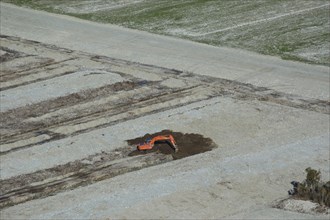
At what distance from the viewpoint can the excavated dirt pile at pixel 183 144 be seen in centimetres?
2366

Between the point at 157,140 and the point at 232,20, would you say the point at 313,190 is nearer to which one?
the point at 157,140

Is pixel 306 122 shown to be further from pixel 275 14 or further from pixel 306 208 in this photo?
pixel 275 14

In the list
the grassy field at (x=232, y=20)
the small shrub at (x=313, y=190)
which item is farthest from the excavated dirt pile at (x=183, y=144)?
the grassy field at (x=232, y=20)

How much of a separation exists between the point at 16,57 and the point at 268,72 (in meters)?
10.4

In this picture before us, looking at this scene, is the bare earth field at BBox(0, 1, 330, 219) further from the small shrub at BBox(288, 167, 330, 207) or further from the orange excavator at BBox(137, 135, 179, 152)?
the small shrub at BBox(288, 167, 330, 207)

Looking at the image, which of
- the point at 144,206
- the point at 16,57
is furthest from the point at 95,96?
the point at 144,206

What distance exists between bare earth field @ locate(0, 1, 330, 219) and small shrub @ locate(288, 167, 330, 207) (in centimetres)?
29

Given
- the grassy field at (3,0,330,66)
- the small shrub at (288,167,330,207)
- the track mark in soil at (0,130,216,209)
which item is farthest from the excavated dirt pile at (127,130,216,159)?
the grassy field at (3,0,330,66)

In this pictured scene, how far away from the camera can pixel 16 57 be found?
33219mm

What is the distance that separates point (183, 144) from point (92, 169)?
3036mm

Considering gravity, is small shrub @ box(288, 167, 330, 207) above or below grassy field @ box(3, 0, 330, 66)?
below

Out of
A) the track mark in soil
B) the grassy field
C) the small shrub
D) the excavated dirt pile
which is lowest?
the track mark in soil

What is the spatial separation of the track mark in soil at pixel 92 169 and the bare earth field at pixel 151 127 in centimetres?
3

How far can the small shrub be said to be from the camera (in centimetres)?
2008
